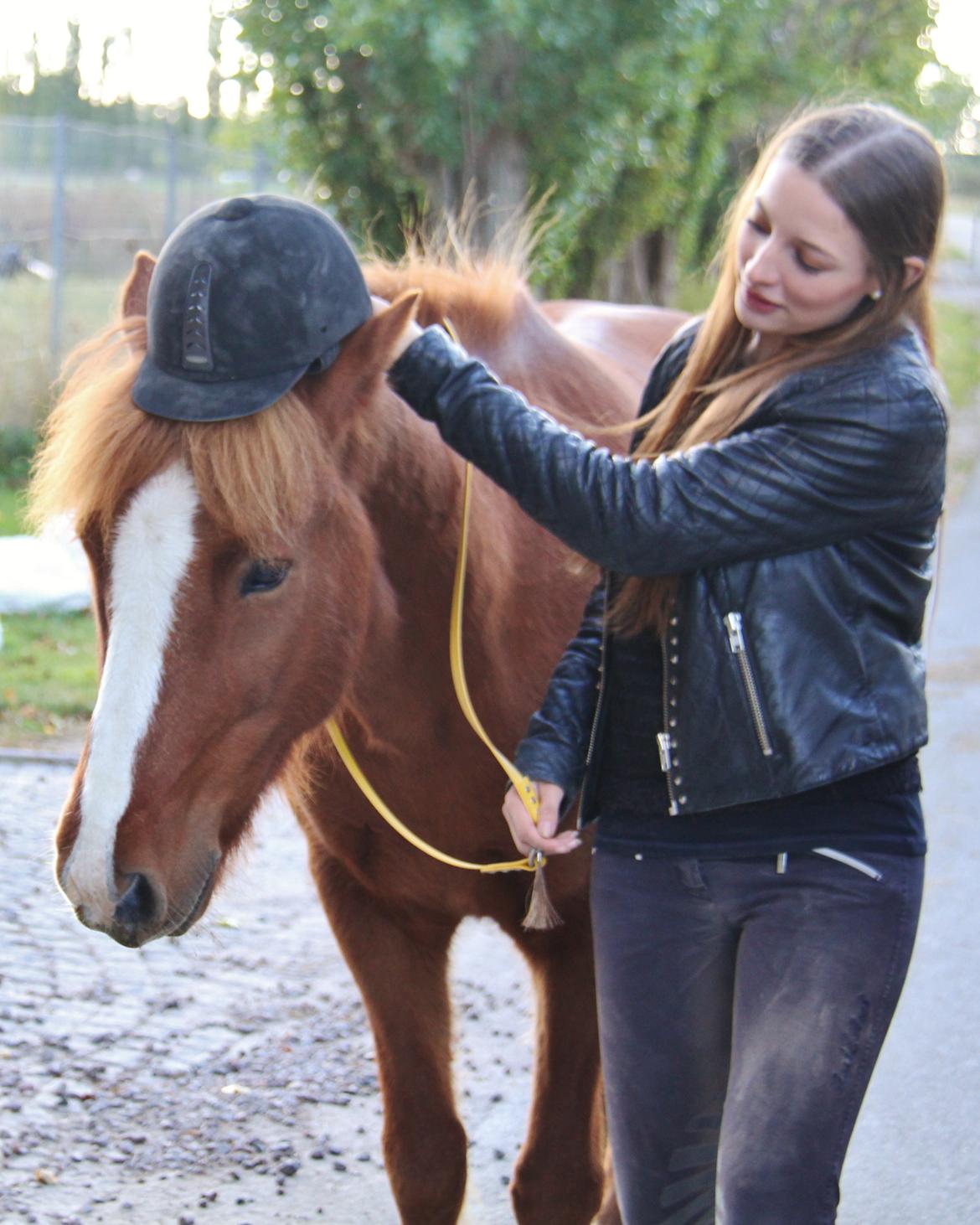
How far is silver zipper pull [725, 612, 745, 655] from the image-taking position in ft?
6.59

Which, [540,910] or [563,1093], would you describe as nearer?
[540,910]

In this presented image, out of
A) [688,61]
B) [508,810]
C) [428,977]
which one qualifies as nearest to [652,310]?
[428,977]

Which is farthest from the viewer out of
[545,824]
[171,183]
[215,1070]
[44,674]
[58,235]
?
[171,183]

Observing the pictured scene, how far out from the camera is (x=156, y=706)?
195cm

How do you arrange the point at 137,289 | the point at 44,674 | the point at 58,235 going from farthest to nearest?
the point at 58,235, the point at 44,674, the point at 137,289

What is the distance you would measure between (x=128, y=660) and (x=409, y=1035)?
1.28 metres

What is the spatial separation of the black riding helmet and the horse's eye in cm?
21

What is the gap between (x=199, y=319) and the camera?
79.2 inches

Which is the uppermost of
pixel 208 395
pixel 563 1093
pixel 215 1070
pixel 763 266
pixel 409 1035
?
pixel 763 266

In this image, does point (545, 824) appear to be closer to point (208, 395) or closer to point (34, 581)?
point (208, 395)

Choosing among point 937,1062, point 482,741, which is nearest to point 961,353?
point 937,1062

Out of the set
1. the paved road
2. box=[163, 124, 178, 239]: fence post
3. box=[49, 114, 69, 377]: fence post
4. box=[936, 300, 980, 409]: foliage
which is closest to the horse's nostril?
the paved road

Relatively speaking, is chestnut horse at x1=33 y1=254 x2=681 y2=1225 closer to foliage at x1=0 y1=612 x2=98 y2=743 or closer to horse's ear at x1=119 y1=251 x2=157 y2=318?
horse's ear at x1=119 y1=251 x2=157 y2=318

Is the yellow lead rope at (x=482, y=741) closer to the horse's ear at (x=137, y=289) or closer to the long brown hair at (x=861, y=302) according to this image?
the long brown hair at (x=861, y=302)
